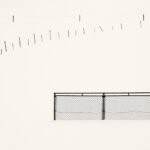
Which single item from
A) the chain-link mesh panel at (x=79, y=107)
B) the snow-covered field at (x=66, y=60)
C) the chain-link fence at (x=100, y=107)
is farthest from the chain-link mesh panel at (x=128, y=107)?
the snow-covered field at (x=66, y=60)

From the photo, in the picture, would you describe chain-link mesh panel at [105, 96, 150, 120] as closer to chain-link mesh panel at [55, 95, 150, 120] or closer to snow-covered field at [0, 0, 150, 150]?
chain-link mesh panel at [55, 95, 150, 120]

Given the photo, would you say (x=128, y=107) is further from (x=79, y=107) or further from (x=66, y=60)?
(x=66, y=60)

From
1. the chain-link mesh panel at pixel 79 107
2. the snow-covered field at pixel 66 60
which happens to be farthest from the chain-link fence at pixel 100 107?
the snow-covered field at pixel 66 60

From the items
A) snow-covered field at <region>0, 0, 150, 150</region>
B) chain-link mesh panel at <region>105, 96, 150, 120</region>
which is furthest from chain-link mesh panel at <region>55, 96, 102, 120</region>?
snow-covered field at <region>0, 0, 150, 150</region>

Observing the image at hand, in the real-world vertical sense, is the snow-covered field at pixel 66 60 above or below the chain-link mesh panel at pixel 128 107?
above

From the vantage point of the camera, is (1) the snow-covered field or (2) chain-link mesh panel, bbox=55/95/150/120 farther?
(2) chain-link mesh panel, bbox=55/95/150/120

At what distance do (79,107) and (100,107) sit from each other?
1.13ft

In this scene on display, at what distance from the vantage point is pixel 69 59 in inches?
176

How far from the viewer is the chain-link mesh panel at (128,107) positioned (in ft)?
15.4

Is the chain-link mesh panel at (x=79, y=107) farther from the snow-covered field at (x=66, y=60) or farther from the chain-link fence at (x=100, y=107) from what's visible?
the snow-covered field at (x=66, y=60)

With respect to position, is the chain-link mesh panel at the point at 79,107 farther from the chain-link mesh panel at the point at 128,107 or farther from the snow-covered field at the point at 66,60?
the snow-covered field at the point at 66,60

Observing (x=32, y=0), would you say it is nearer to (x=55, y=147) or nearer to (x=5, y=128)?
(x=5, y=128)

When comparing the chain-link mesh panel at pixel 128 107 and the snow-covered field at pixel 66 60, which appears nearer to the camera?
the snow-covered field at pixel 66 60

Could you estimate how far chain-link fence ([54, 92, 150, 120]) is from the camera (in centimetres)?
459
